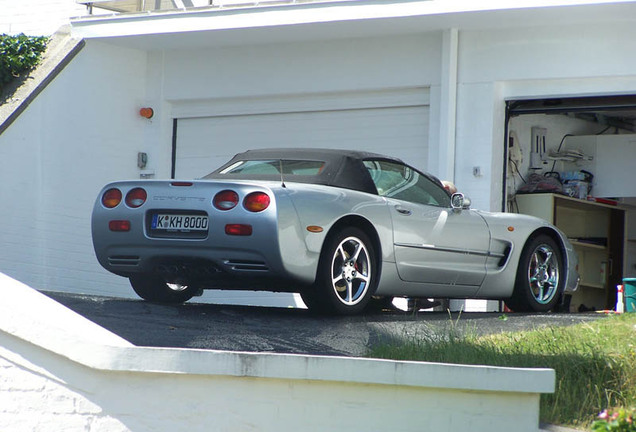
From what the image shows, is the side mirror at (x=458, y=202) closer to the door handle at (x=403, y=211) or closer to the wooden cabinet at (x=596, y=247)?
the door handle at (x=403, y=211)

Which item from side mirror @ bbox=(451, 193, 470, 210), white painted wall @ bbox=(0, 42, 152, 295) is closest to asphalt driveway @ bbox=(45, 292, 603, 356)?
Result: side mirror @ bbox=(451, 193, 470, 210)

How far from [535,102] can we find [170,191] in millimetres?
7226

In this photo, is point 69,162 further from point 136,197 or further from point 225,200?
point 225,200

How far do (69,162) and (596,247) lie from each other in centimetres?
796

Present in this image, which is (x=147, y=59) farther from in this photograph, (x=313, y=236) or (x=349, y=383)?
(x=349, y=383)

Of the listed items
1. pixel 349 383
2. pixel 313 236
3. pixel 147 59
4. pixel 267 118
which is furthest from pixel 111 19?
pixel 349 383

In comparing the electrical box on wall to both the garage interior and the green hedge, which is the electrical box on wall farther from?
the green hedge

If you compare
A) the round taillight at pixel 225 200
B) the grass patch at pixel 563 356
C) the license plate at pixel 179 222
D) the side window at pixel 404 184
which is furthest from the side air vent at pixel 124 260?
the grass patch at pixel 563 356

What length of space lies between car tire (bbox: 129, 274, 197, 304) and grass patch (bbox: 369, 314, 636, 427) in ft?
8.26

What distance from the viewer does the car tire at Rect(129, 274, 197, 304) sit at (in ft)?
29.7

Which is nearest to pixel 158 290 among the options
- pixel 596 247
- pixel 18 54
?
pixel 18 54

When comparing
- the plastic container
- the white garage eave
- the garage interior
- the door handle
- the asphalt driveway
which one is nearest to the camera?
the asphalt driveway

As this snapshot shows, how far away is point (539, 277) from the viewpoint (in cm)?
1044

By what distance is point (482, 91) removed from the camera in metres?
13.7
